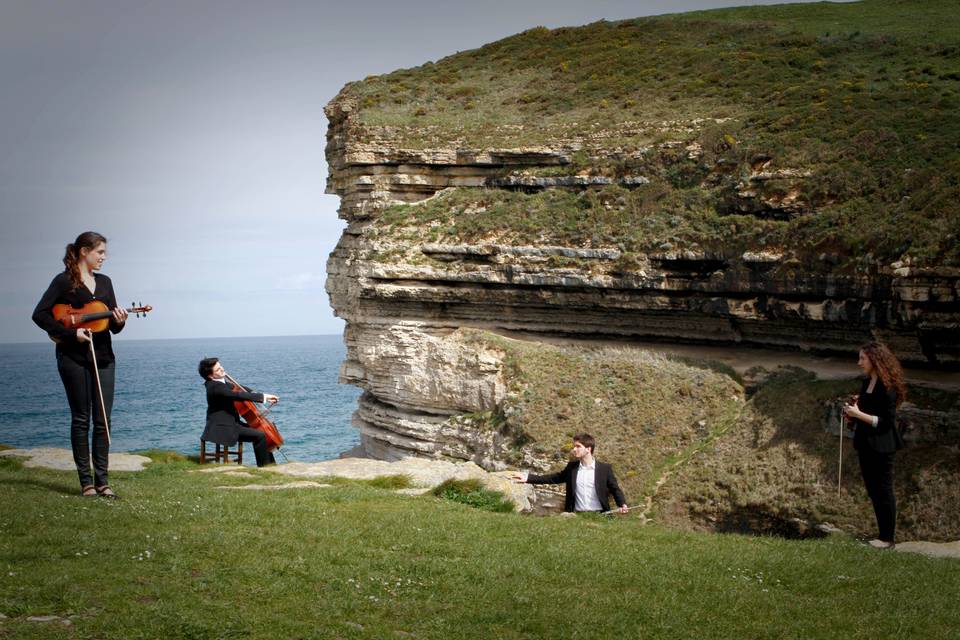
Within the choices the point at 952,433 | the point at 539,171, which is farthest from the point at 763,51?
the point at 952,433

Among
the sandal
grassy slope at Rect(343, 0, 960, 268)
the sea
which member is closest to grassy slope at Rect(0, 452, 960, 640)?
the sandal

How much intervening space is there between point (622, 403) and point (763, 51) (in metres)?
27.6

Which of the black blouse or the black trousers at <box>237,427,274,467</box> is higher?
the black blouse

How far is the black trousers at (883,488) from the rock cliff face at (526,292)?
10.5 meters

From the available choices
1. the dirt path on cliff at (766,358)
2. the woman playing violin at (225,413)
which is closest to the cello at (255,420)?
the woman playing violin at (225,413)

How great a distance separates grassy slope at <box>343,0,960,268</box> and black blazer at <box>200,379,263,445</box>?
1544 cm

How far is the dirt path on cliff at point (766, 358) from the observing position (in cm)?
2164

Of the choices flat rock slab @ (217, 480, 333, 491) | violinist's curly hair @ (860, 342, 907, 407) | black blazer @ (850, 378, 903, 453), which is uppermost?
violinist's curly hair @ (860, 342, 907, 407)

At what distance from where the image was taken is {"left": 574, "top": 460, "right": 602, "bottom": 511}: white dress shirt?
13789 millimetres

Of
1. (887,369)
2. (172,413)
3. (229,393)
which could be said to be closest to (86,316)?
(229,393)

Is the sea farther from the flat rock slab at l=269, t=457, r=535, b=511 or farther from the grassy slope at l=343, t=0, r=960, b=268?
the flat rock slab at l=269, t=457, r=535, b=511

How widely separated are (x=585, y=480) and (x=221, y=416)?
8.05 metres

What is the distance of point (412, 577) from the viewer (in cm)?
858

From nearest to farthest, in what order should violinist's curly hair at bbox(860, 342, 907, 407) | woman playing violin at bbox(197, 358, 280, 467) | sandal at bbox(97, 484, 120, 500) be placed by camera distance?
1. sandal at bbox(97, 484, 120, 500)
2. violinist's curly hair at bbox(860, 342, 907, 407)
3. woman playing violin at bbox(197, 358, 280, 467)
